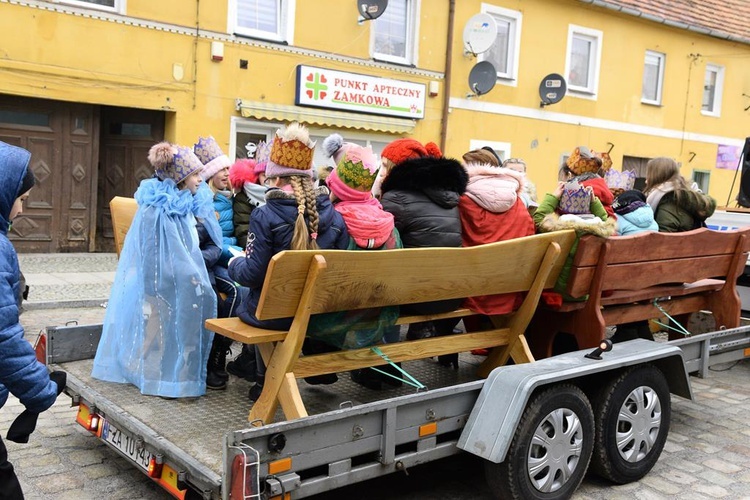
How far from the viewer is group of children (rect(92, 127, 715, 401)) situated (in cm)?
390

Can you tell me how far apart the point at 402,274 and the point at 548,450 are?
47.3 inches

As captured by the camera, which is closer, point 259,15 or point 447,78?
point 259,15

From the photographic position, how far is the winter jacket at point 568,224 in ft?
15.7

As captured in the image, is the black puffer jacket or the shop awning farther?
the shop awning

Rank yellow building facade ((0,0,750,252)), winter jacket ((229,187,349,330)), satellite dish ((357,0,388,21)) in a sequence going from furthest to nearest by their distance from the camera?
satellite dish ((357,0,388,21)) → yellow building facade ((0,0,750,252)) → winter jacket ((229,187,349,330))

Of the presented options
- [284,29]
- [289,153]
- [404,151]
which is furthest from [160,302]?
[284,29]

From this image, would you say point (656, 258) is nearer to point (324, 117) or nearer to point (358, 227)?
point (358, 227)

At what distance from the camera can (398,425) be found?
11.3 feet

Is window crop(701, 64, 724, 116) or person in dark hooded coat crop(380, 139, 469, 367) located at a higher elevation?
window crop(701, 64, 724, 116)

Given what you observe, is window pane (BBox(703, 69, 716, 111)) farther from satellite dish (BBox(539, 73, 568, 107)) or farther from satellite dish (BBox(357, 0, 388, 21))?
satellite dish (BBox(357, 0, 388, 21))

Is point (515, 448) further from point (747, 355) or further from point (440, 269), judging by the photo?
point (747, 355)

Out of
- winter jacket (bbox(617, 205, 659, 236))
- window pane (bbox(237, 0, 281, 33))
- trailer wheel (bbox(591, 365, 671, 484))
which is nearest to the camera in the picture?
trailer wheel (bbox(591, 365, 671, 484))

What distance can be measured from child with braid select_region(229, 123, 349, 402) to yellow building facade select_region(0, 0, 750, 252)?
30.2ft

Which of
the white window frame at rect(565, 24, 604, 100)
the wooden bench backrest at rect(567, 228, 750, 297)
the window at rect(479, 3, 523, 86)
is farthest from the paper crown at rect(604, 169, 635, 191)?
the white window frame at rect(565, 24, 604, 100)
